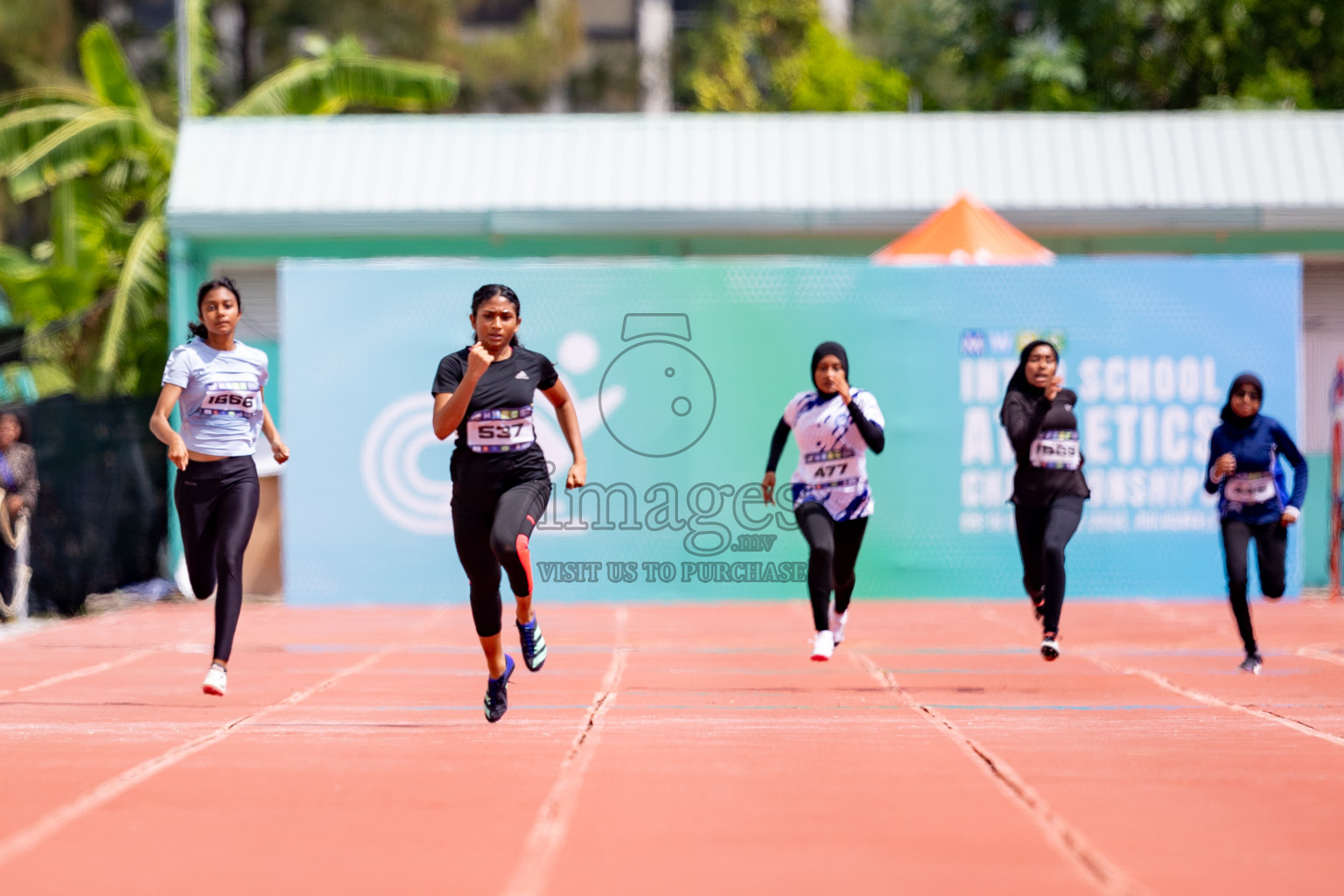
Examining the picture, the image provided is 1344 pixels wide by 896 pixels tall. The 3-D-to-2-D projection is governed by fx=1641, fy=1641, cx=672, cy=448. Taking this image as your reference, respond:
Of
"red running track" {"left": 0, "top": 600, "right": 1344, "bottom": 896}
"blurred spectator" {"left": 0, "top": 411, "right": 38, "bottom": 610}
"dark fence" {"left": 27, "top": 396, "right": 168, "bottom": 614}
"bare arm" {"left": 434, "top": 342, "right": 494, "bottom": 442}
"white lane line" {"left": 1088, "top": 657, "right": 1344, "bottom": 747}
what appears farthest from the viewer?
"dark fence" {"left": 27, "top": 396, "right": 168, "bottom": 614}

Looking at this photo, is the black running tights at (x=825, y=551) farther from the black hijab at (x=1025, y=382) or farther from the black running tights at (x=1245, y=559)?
the black running tights at (x=1245, y=559)

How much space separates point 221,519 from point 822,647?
11.5 ft

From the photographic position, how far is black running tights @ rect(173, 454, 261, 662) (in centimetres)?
835

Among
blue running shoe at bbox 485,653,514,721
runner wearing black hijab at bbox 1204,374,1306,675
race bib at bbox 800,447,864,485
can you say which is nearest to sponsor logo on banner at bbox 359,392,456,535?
race bib at bbox 800,447,864,485

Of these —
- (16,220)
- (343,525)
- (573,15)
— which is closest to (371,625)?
(343,525)

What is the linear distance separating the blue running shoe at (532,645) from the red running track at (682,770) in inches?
13.6

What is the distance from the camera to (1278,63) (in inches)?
1169

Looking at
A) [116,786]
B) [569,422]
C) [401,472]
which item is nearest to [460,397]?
[569,422]

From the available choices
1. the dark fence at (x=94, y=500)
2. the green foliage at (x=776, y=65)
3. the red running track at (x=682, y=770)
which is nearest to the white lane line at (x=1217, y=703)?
the red running track at (x=682, y=770)

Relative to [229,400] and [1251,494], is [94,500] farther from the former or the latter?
[1251,494]

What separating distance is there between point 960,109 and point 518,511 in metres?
27.7

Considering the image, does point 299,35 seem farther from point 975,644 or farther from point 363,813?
point 363,813

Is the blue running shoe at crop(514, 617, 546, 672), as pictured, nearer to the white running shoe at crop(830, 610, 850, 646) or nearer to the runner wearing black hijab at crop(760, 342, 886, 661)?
the runner wearing black hijab at crop(760, 342, 886, 661)

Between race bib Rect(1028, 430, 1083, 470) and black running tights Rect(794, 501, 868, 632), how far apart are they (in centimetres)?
115
